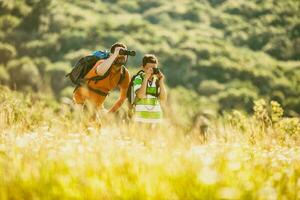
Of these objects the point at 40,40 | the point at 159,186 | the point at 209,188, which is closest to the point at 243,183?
the point at 209,188

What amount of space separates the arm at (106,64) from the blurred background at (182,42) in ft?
143

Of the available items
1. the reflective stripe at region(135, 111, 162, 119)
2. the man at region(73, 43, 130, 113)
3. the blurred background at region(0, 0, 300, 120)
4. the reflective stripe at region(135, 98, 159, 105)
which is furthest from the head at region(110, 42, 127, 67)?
the blurred background at region(0, 0, 300, 120)

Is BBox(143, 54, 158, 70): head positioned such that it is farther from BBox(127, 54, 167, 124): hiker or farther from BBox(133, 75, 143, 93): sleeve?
BBox(133, 75, 143, 93): sleeve

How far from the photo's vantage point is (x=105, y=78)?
5637 mm

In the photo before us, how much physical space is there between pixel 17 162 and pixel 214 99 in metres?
54.1

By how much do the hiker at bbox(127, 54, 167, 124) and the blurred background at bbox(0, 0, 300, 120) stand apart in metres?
43.4

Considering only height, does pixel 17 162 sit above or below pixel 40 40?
below

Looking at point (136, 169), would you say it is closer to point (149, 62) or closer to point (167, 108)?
point (167, 108)

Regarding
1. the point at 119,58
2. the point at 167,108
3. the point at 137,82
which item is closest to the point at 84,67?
the point at 119,58

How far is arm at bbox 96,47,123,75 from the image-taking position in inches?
217

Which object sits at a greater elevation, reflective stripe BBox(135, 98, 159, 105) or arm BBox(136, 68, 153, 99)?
arm BBox(136, 68, 153, 99)

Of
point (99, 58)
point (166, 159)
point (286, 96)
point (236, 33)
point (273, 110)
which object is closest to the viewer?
point (166, 159)

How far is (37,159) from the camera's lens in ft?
9.68

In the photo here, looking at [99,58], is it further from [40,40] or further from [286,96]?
[40,40]
